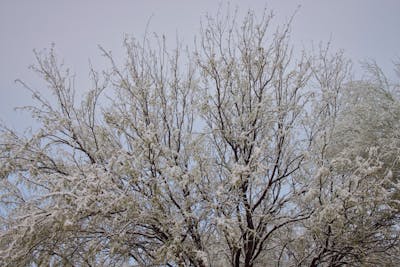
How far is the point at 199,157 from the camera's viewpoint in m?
3.70

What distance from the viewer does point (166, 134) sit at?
14.3 feet

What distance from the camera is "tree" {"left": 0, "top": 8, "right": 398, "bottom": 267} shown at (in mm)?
A: 3365

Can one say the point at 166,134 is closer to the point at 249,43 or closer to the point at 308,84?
the point at 249,43

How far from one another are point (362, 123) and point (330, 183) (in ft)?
3.52

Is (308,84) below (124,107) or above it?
above

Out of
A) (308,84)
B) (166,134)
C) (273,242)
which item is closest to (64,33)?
(166,134)

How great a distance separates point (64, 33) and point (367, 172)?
5129 mm

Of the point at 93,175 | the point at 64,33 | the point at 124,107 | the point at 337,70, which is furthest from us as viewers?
the point at 64,33

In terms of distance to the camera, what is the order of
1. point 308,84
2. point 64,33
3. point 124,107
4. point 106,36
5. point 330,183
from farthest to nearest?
point 64,33
point 106,36
point 308,84
point 124,107
point 330,183

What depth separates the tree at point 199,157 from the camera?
3365mm

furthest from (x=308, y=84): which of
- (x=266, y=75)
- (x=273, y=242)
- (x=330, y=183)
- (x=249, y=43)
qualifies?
(x=273, y=242)

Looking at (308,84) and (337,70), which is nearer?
(308,84)

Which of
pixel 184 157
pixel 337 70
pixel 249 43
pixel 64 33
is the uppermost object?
pixel 64 33

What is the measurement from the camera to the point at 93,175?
120 inches
